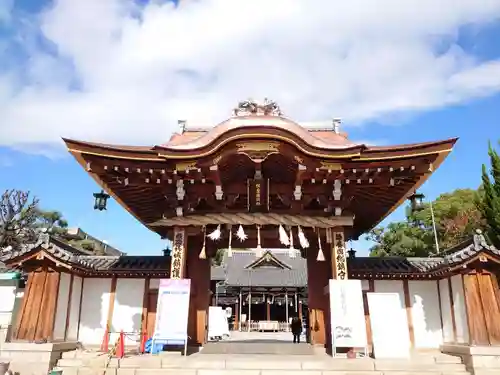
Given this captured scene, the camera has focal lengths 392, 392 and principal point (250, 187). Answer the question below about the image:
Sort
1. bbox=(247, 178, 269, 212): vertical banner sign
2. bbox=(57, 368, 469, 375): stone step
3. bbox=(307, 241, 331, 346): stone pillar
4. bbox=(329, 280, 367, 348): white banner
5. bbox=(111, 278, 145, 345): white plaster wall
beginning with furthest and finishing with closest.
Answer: bbox=(111, 278, 145, 345): white plaster wall
bbox=(307, 241, 331, 346): stone pillar
bbox=(247, 178, 269, 212): vertical banner sign
bbox=(329, 280, 367, 348): white banner
bbox=(57, 368, 469, 375): stone step

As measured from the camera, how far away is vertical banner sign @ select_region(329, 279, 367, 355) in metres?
9.75

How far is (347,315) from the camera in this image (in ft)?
32.6

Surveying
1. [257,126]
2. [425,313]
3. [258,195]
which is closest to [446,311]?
[425,313]

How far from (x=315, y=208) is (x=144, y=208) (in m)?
5.67

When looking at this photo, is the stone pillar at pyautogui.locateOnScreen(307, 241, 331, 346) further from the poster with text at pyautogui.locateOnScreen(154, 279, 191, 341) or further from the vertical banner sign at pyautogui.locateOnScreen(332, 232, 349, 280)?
the poster with text at pyautogui.locateOnScreen(154, 279, 191, 341)

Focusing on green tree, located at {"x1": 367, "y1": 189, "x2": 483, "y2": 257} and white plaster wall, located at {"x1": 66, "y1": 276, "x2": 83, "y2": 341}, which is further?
green tree, located at {"x1": 367, "y1": 189, "x2": 483, "y2": 257}

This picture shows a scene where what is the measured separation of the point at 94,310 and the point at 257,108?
26.9 ft

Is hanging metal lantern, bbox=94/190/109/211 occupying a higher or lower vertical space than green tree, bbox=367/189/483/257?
lower

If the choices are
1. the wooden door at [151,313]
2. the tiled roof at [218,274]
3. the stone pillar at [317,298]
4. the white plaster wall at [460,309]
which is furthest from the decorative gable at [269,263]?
the white plaster wall at [460,309]

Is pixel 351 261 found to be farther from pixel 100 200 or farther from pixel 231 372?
pixel 100 200

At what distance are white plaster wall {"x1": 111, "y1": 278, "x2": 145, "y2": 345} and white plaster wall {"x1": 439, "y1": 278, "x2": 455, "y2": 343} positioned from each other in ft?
30.5

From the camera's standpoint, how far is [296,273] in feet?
118

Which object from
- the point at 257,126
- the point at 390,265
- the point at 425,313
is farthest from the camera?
the point at 390,265

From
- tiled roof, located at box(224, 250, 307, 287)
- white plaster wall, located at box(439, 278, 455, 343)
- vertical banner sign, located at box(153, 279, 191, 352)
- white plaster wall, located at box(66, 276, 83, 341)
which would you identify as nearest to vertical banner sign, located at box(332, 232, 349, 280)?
white plaster wall, located at box(439, 278, 455, 343)
